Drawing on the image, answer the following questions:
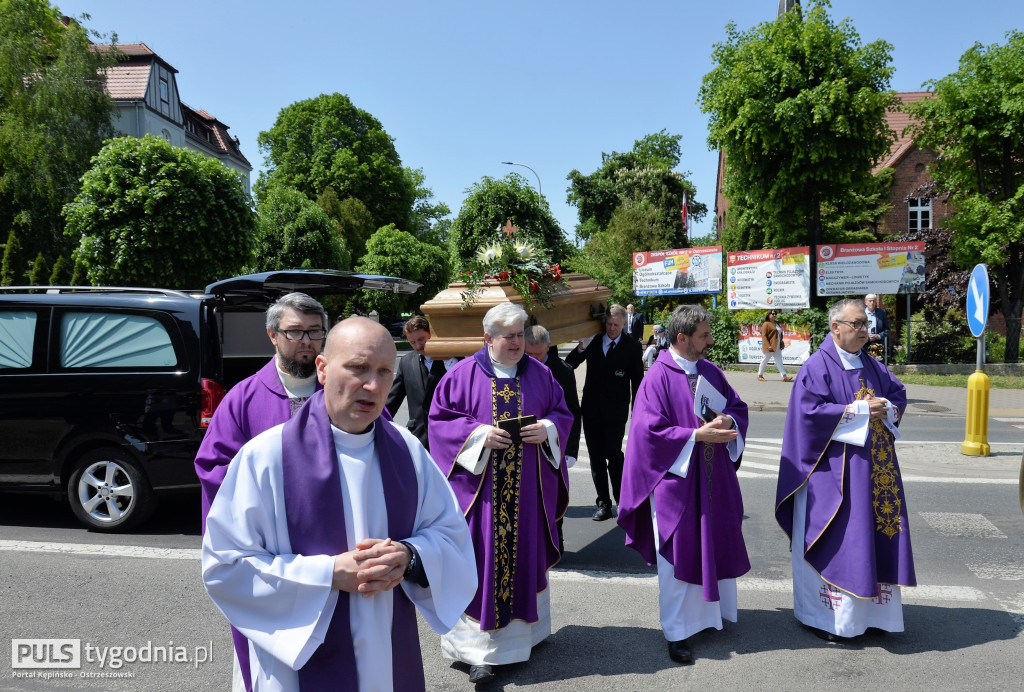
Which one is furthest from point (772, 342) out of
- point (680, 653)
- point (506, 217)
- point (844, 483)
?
point (680, 653)

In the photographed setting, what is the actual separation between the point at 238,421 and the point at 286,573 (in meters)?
1.34

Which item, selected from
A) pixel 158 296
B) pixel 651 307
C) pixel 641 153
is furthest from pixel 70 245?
pixel 641 153

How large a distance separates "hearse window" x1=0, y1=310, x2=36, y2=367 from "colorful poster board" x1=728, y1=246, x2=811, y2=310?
59.2 ft

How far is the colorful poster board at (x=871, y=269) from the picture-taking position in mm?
19625

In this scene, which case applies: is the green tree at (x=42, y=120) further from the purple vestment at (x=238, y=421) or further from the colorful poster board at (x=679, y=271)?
the purple vestment at (x=238, y=421)

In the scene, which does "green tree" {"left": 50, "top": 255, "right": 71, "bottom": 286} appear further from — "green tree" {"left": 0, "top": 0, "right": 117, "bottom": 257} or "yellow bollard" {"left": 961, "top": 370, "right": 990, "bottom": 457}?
"yellow bollard" {"left": 961, "top": 370, "right": 990, "bottom": 457}

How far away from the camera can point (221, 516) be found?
6.84ft

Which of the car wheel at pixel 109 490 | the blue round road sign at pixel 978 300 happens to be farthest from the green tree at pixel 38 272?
the blue round road sign at pixel 978 300

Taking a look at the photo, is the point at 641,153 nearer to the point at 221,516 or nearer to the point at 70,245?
the point at 70,245

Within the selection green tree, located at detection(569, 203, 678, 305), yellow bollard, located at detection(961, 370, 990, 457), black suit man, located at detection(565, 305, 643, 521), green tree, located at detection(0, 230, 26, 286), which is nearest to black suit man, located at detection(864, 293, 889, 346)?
yellow bollard, located at detection(961, 370, 990, 457)

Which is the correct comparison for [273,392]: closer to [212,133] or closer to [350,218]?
[350,218]

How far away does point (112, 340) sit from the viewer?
21.1ft

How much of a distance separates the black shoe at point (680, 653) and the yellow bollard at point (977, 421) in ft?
23.1

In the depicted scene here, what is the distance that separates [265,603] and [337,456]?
44 cm
